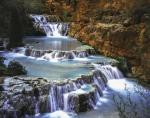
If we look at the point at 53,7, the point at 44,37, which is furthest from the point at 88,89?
the point at 53,7

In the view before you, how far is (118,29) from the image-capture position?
2153 centimetres

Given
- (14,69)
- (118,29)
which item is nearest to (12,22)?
(118,29)

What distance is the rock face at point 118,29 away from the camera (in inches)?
790

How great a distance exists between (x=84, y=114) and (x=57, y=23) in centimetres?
1465

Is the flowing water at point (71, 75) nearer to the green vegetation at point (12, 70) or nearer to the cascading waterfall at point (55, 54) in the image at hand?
the cascading waterfall at point (55, 54)

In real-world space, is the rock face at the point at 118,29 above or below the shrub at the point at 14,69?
above

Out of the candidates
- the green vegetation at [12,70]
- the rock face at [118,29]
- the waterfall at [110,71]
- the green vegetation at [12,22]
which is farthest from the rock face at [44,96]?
the green vegetation at [12,22]

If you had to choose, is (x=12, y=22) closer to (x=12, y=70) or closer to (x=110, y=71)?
(x=12, y=70)

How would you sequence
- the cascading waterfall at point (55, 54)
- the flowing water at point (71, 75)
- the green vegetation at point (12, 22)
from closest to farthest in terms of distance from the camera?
the flowing water at point (71, 75), the cascading waterfall at point (55, 54), the green vegetation at point (12, 22)

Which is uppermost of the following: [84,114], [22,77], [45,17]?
[45,17]

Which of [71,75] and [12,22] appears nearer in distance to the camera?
[71,75]

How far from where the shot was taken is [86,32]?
24.5 meters

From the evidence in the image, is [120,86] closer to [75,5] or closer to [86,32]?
[86,32]

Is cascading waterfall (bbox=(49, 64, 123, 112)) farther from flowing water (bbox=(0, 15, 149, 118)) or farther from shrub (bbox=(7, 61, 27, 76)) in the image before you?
shrub (bbox=(7, 61, 27, 76))
